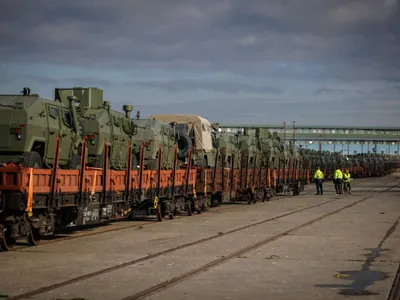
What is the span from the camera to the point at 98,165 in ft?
68.5

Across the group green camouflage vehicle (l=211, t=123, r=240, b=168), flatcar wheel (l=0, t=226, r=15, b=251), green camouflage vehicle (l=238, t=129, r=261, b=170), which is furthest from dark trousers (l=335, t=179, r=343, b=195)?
flatcar wheel (l=0, t=226, r=15, b=251)

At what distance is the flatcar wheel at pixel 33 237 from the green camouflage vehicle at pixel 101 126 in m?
4.44

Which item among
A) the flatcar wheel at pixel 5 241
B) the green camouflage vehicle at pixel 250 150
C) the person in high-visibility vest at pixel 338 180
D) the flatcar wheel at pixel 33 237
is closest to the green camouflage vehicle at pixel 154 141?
the flatcar wheel at pixel 33 237

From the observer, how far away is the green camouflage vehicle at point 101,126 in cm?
2100

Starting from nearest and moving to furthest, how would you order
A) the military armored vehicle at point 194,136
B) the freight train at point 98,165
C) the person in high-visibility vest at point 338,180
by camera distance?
the freight train at point 98,165 → the military armored vehicle at point 194,136 → the person in high-visibility vest at point 338,180

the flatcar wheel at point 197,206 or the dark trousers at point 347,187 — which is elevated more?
the dark trousers at point 347,187

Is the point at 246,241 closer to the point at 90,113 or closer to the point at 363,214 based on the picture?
the point at 90,113

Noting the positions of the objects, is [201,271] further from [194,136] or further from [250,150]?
A: [250,150]

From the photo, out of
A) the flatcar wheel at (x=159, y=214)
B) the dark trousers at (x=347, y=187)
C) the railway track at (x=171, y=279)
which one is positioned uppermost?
the dark trousers at (x=347, y=187)

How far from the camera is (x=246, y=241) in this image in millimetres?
17531

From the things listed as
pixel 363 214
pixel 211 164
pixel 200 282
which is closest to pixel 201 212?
pixel 211 164

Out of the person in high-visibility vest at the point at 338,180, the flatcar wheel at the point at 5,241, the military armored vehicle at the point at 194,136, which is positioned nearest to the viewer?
the flatcar wheel at the point at 5,241

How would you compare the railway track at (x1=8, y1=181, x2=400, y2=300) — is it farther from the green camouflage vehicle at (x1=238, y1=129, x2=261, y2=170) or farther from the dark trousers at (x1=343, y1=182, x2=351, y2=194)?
the dark trousers at (x1=343, y1=182, x2=351, y2=194)

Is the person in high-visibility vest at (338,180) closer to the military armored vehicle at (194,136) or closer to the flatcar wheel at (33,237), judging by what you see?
the military armored vehicle at (194,136)
